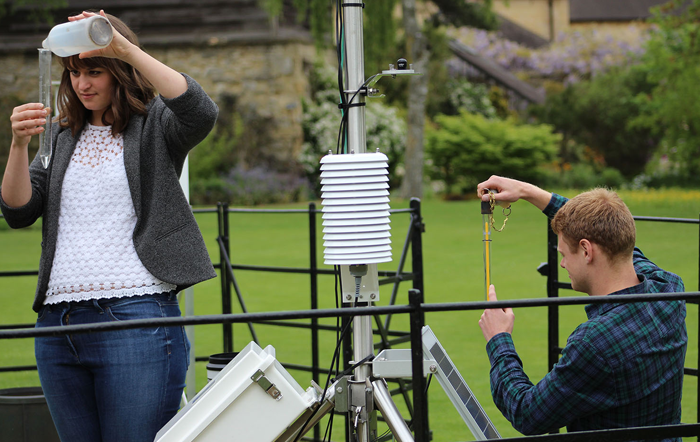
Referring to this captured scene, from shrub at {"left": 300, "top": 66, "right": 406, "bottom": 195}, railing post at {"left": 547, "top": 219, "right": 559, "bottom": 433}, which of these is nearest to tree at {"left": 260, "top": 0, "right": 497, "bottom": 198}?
shrub at {"left": 300, "top": 66, "right": 406, "bottom": 195}

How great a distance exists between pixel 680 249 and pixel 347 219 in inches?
352

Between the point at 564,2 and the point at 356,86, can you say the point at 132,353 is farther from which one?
the point at 564,2

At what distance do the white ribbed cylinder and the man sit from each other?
0.38m

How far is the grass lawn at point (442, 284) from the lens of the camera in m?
5.31

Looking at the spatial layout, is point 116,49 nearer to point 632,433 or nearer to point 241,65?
point 632,433

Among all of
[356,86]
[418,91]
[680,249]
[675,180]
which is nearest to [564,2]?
[675,180]

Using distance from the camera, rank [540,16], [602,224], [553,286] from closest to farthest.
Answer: [602,224] → [553,286] → [540,16]

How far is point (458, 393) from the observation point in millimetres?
2045

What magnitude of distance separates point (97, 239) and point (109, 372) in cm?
36

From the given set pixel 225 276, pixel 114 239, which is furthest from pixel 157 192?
pixel 225 276

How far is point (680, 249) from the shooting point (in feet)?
32.0

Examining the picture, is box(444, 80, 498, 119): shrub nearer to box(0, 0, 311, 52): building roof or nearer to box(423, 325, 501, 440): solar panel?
box(0, 0, 311, 52): building roof

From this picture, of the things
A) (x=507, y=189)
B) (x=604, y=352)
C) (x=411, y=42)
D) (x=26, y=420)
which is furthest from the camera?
(x=411, y=42)

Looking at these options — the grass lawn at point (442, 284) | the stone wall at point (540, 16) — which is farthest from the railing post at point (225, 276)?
the stone wall at point (540, 16)
